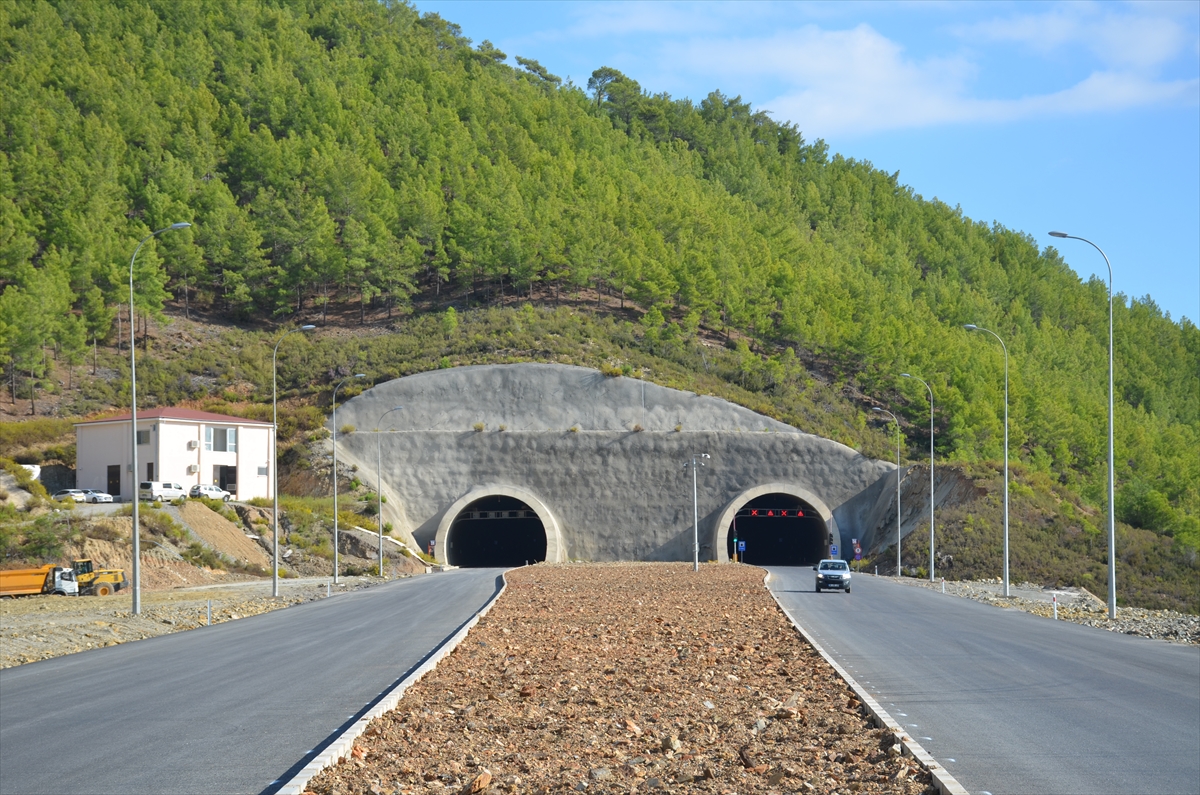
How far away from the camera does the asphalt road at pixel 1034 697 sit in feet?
31.1

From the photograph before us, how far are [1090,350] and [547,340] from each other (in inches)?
2775

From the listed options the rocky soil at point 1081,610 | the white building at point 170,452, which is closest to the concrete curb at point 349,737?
the rocky soil at point 1081,610

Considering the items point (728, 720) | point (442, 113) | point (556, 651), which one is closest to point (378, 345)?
point (442, 113)

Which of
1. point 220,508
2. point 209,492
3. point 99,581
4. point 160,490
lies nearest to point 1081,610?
point 99,581

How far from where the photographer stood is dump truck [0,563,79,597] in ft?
116

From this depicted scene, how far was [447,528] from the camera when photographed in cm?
6450

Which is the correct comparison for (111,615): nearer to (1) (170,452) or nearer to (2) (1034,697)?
(2) (1034,697)

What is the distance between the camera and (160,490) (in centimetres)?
5322

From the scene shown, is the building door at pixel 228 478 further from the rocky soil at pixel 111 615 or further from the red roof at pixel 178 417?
the rocky soil at pixel 111 615

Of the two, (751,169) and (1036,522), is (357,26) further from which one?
(1036,522)

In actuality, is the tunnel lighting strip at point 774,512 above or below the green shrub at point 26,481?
below

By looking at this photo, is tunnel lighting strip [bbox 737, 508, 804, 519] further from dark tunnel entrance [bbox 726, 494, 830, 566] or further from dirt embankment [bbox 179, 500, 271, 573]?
dirt embankment [bbox 179, 500, 271, 573]

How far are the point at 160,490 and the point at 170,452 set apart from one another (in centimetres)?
318

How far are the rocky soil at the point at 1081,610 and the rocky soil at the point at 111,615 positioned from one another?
21.2 m
